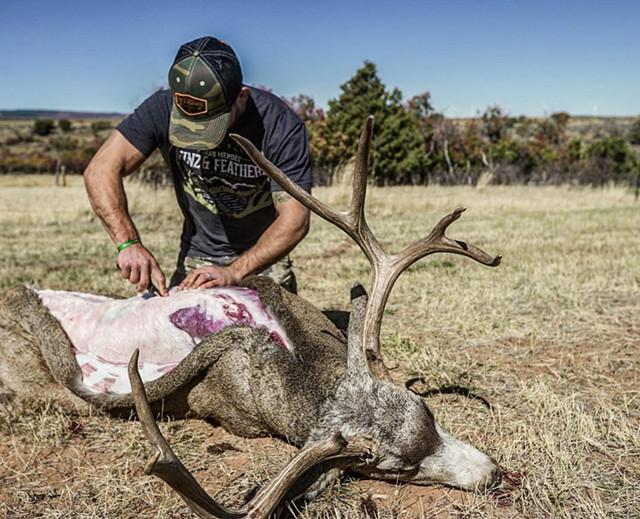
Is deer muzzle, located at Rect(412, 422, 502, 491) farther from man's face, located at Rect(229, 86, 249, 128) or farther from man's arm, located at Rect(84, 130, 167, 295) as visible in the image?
man's face, located at Rect(229, 86, 249, 128)

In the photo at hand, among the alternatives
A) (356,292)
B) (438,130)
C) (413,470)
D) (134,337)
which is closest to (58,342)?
(134,337)

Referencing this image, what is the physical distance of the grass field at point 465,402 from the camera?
10.1 ft

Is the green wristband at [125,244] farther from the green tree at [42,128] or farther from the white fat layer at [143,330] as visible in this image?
the green tree at [42,128]

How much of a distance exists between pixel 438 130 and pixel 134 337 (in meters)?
28.1

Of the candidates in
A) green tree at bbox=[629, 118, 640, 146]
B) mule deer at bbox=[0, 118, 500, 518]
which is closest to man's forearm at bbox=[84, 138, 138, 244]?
mule deer at bbox=[0, 118, 500, 518]

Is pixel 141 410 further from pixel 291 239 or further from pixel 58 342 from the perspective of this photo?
pixel 291 239

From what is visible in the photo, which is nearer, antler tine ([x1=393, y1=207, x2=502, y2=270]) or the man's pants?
antler tine ([x1=393, y1=207, x2=502, y2=270])

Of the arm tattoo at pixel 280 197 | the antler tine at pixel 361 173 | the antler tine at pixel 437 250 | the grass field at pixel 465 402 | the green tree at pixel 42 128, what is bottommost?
the grass field at pixel 465 402

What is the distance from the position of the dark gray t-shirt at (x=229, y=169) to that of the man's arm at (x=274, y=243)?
19 cm

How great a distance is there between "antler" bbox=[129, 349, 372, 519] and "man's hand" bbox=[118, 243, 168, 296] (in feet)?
5.54

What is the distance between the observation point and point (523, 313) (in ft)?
20.9

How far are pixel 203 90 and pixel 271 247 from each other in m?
1.02

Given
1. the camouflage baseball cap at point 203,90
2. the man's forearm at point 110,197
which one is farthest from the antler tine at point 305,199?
the man's forearm at point 110,197

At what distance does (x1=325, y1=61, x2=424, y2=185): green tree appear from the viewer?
2608cm
